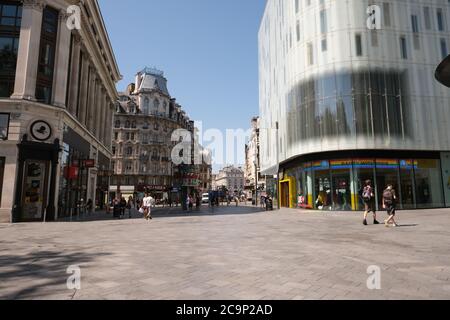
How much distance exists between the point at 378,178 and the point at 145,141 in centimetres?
5074

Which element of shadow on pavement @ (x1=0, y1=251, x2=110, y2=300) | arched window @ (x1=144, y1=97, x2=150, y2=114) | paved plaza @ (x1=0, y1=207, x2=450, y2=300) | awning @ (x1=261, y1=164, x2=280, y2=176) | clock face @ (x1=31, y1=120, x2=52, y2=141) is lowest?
shadow on pavement @ (x1=0, y1=251, x2=110, y2=300)

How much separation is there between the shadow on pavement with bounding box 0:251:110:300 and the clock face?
50.7 feet

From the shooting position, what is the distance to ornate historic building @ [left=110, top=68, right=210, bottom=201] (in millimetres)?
65000

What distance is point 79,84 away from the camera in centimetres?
2977

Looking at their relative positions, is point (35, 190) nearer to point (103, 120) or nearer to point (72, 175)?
point (72, 175)

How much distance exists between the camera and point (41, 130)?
70.4 ft

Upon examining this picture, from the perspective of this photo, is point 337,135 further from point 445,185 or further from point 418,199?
point 445,185

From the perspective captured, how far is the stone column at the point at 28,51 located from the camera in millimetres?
21047

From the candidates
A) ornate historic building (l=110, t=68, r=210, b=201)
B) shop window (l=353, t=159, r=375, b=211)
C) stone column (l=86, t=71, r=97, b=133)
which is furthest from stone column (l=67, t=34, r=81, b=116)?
ornate historic building (l=110, t=68, r=210, b=201)

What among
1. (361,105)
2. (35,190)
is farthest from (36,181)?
(361,105)

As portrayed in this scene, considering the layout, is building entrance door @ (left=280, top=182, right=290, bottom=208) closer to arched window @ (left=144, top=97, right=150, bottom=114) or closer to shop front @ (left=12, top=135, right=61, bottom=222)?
shop front @ (left=12, top=135, right=61, bottom=222)

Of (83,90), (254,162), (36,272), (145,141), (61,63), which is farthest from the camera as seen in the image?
(145,141)

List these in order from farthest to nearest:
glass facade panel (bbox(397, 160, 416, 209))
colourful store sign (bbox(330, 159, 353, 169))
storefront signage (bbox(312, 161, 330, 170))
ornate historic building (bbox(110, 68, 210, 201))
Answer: ornate historic building (bbox(110, 68, 210, 201)) → storefront signage (bbox(312, 161, 330, 170)) → glass facade panel (bbox(397, 160, 416, 209)) → colourful store sign (bbox(330, 159, 353, 169))
